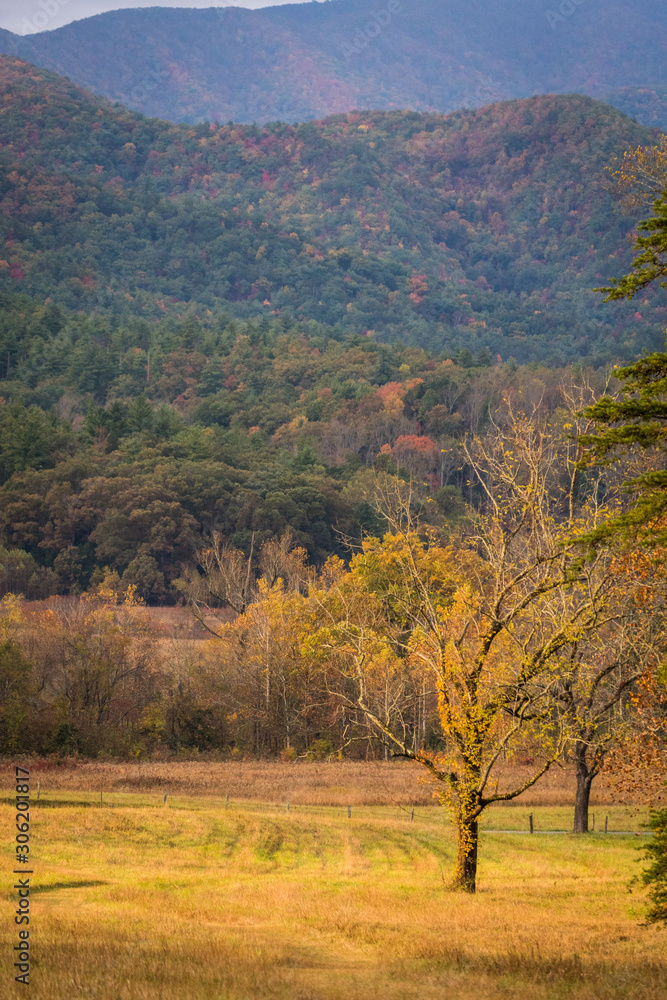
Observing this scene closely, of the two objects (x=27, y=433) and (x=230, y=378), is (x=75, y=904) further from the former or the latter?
(x=230, y=378)

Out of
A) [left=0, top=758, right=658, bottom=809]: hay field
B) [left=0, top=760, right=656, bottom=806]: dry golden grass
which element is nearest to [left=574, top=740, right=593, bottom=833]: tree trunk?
[left=0, top=758, right=658, bottom=809]: hay field

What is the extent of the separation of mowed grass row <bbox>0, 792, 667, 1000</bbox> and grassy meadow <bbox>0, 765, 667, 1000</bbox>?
0.17 feet

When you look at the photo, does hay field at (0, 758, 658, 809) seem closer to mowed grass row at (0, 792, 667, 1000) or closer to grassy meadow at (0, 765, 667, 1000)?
grassy meadow at (0, 765, 667, 1000)

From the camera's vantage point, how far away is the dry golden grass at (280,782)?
38.2m

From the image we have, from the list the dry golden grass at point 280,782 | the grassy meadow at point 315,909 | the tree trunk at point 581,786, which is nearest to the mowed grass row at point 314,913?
the grassy meadow at point 315,909

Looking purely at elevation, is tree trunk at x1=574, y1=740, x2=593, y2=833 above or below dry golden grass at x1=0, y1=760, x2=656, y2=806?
above

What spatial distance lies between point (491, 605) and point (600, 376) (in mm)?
95606

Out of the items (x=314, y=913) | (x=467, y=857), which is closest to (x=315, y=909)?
(x=314, y=913)

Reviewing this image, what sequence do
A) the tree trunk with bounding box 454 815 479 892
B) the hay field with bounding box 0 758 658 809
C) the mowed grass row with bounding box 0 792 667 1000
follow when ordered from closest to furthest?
the mowed grass row with bounding box 0 792 667 1000 < the tree trunk with bounding box 454 815 479 892 < the hay field with bounding box 0 758 658 809

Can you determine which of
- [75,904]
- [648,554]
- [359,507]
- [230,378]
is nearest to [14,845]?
[75,904]

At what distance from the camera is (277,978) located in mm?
13648

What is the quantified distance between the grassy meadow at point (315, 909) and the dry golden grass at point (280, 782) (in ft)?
8.14

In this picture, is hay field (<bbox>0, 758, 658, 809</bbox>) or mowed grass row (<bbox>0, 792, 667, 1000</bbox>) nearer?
mowed grass row (<bbox>0, 792, 667, 1000</bbox>)

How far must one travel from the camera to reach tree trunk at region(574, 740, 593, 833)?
29828 mm
